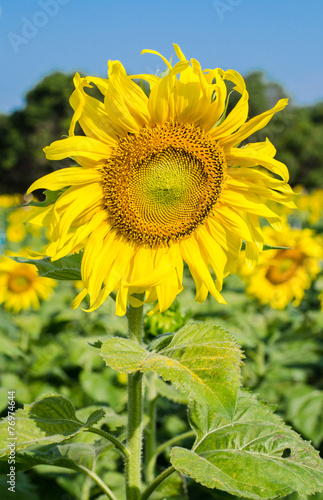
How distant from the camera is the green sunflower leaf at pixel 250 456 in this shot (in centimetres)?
105

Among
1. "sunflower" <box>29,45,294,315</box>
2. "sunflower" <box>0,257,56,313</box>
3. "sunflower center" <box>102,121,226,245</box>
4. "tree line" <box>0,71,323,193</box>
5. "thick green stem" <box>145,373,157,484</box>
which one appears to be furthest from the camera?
"tree line" <box>0,71,323,193</box>

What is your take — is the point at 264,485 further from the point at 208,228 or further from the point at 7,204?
→ the point at 7,204

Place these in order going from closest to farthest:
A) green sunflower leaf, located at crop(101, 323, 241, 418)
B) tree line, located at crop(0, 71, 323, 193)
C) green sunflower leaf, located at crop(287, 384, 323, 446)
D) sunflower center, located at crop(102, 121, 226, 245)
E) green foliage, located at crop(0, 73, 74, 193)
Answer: green sunflower leaf, located at crop(101, 323, 241, 418), sunflower center, located at crop(102, 121, 226, 245), green sunflower leaf, located at crop(287, 384, 323, 446), tree line, located at crop(0, 71, 323, 193), green foliage, located at crop(0, 73, 74, 193)

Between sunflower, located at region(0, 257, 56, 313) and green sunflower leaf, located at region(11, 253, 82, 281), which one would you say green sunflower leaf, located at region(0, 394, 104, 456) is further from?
sunflower, located at region(0, 257, 56, 313)

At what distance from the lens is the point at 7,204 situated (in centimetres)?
1139

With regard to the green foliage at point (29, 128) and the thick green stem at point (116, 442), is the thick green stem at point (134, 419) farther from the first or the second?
the green foliage at point (29, 128)

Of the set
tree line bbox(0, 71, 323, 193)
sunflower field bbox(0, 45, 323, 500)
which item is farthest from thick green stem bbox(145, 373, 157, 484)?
tree line bbox(0, 71, 323, 193)

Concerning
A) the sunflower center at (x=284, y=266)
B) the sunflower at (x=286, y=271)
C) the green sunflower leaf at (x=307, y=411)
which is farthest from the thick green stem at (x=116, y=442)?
the sunflower center at (x=284, y=266)

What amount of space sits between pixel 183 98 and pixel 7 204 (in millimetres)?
10702

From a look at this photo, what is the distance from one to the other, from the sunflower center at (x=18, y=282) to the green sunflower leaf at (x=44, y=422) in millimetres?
3227

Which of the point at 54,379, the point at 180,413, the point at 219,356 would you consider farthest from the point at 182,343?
the point at 54,379

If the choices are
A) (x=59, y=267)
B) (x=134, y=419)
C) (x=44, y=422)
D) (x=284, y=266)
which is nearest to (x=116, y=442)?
(x=134, y=419)

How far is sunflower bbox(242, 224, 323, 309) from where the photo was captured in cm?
389

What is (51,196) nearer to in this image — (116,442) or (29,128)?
(116,442)
